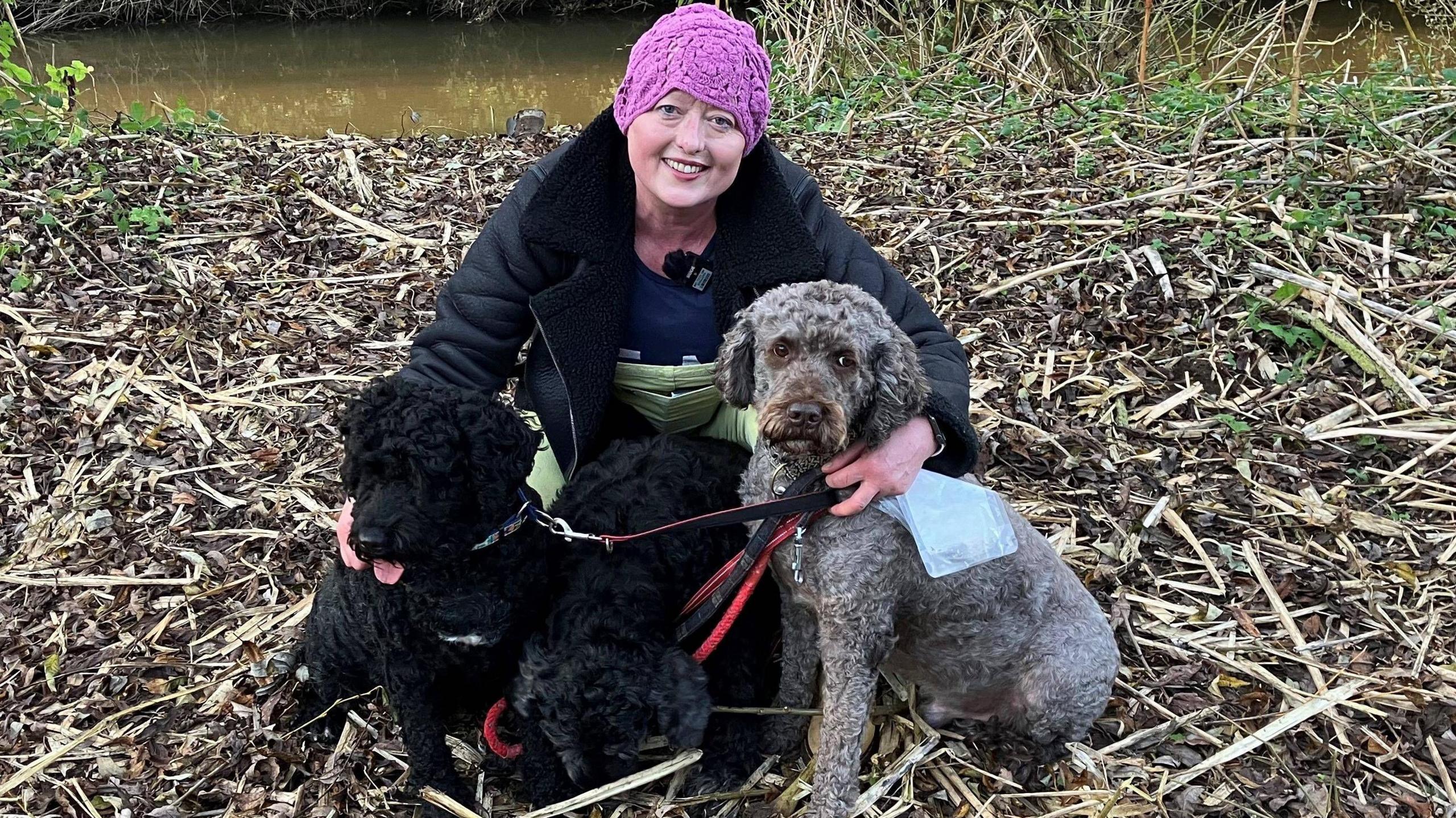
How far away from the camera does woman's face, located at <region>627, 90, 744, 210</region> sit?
2.98 m

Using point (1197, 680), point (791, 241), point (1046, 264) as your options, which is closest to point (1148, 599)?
point (1197, 680)

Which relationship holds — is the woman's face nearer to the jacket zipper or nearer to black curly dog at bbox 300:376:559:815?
the jacket zipper

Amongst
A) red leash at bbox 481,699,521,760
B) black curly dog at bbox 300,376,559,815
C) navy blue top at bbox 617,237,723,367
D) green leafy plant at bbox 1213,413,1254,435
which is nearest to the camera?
black curly dog at bbox 300,376,559,815

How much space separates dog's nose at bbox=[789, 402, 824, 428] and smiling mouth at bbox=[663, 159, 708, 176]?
95cm

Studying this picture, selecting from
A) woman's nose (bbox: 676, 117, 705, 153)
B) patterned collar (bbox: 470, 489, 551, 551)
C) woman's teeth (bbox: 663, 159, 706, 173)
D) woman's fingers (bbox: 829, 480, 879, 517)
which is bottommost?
patterned collar (bbox: 470, 489, 551, 551)

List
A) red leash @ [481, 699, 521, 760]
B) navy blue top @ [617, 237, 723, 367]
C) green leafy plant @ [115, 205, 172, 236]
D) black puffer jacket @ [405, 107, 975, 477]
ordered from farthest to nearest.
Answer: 1. green leafy plant @ [115, 205, 172, 236]
2. navy blue top @ [617, 237, 723, 367]
3. black puffer jacket @ [405, 107, 975, 477]
4. red leash @ [481, 699, 521, 760]

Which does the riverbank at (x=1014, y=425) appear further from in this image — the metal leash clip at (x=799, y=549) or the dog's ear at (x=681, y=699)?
the metal leash clip at (x=799, y=549)

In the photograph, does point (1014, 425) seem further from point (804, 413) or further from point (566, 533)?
point (566, 533)

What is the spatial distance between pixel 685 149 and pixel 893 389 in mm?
→ 972

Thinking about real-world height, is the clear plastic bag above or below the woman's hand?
below

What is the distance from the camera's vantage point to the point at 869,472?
267cm

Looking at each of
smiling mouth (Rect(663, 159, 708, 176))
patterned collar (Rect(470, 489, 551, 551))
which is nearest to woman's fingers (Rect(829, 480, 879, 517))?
patterned collar (Rect(470, 489, 551, 551))

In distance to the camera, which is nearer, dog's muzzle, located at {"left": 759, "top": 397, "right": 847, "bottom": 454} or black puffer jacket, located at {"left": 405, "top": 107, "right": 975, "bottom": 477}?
dog's muzzle, located at {"left": 759, "top": 397, "right": 847, "bottom": 454}

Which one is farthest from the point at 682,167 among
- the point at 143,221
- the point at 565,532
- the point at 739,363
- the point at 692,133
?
the point at 143,221
